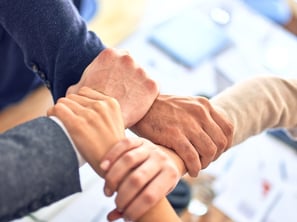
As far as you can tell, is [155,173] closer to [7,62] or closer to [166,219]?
[166,219]

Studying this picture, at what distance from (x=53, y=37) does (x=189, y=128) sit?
0.26 m

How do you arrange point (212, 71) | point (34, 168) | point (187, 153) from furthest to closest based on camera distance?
point (212, 71)
point (187, 153)
point (34, 168)

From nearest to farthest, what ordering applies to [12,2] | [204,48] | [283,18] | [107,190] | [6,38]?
[107,190] → [12,2] → [6,38] → [204,48] → [283,18]

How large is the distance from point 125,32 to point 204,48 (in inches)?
9.3

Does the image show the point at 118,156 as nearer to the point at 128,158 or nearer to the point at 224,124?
the point at 128,158

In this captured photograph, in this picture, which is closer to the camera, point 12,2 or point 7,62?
point 12,2

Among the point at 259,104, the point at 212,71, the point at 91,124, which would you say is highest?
the point at 91,124

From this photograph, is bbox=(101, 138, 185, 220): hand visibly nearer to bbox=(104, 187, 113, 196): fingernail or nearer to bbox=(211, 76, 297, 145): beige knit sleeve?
bbox=(104, 187, 113, 196): fingernail

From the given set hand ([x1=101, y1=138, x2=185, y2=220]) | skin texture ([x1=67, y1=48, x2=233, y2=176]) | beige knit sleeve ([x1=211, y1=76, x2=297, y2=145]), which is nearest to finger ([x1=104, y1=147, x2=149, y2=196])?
hand ([x1=101, y1=138, x2=185, y2=220])

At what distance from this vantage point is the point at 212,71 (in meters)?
1.23

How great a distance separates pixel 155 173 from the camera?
1.82ft

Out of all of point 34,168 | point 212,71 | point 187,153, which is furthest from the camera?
point 212,71

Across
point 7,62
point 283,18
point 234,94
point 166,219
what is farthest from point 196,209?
point 283,18

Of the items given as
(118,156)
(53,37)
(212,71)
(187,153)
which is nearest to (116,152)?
(118,156)
